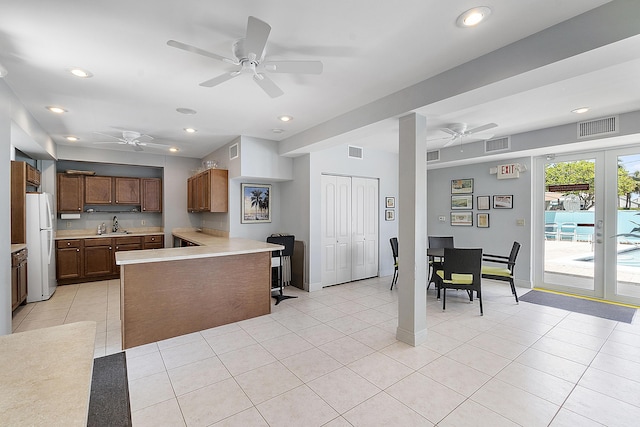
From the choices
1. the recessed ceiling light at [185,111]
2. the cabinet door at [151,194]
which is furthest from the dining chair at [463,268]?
Result: the cabinet door at [151,194]

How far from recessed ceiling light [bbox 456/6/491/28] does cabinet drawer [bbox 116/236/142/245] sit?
662 cm

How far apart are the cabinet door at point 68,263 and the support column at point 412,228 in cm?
599

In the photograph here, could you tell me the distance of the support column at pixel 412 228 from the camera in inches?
120

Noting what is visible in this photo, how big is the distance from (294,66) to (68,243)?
586cm

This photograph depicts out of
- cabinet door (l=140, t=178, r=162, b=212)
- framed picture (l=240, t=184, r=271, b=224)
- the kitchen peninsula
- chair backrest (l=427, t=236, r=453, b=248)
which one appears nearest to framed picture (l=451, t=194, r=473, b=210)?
chair backrest (l=427, t=236, r=453, b=248)

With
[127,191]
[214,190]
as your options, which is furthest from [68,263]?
[214,190]

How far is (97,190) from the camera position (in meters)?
6.05

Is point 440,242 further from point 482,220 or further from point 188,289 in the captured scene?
point 188,289

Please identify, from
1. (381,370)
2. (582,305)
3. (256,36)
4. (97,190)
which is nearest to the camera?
(256,36)

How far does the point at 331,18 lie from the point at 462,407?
2876 millimetres

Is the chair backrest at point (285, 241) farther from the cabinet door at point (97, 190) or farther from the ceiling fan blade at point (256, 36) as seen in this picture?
the cabinet door at point (97, 190)

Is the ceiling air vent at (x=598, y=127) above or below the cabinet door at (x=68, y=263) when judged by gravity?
above

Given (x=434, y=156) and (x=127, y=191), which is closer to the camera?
(x=434, y=156)

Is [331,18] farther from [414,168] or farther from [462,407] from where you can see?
[462,407]
